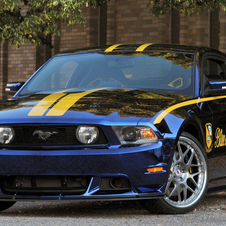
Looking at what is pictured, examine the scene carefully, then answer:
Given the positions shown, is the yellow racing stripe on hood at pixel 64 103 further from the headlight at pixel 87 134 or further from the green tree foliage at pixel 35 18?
the green tree foliage at pixel 35 18

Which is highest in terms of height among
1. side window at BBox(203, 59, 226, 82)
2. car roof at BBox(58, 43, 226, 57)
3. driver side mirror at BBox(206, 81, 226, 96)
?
car roof at BBox(58, 43, 226, 57)

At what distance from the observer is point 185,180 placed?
4.69m

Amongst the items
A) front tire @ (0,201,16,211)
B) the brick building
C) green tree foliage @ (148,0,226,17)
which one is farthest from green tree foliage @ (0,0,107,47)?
front tire @ (0,201,16,211)

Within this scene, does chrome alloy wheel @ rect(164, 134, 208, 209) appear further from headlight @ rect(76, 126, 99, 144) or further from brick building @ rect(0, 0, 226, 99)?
brick building @ rect(0, 0, 226, 99)

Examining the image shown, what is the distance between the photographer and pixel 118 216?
465 cm

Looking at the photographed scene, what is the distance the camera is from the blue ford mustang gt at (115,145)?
4.29 meters

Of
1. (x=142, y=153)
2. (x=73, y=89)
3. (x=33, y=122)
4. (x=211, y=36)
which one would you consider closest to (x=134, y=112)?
(x=142, y=153)

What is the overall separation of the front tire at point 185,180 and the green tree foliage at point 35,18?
594 centimetres

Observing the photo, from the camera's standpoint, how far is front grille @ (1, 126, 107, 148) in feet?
14.3

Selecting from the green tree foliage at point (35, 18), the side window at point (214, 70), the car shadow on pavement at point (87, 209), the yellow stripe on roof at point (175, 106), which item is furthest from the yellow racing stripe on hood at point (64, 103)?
the green tree foliage at point (35, 18)

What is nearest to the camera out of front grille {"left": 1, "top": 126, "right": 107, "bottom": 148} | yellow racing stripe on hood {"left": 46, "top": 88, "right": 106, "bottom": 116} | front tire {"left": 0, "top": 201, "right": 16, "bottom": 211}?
front grille {"left": 1, "top": 126, "right": 107, "bottom": 148}

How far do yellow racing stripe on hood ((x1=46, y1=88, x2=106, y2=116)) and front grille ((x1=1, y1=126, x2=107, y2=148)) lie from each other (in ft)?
0.46

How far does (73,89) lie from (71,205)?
1.14m

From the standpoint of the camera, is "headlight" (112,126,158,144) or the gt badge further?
the gt badge
